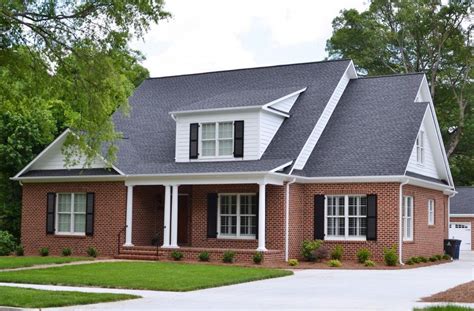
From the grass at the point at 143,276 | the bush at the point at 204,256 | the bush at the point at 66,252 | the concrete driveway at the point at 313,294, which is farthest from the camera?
the bush at the point at 66,252

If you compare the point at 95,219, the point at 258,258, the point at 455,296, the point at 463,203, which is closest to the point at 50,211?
the point at 95,219

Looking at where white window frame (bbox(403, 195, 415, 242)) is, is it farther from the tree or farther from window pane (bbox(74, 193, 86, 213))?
the tree

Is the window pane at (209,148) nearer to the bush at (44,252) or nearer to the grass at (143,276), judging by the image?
the grass at (143,276)

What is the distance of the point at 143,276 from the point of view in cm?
1947

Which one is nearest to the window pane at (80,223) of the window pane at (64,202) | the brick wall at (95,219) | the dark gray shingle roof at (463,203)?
the brick wall at (95,219)

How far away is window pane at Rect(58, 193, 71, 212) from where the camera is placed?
98.1 ft

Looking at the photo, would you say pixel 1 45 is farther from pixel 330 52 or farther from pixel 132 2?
pixel 330 52

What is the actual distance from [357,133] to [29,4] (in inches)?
603

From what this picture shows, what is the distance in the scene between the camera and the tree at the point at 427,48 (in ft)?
165

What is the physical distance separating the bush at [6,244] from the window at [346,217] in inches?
499

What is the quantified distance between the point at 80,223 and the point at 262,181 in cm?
822

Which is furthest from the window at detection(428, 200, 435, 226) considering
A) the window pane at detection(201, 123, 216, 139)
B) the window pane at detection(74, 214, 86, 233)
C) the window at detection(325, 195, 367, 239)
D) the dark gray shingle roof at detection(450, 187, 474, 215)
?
the dark gray shingle roof at detection(450, 187, 474, 215)

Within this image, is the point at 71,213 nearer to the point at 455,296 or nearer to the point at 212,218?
the point at 212,218

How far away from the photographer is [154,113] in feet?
111
